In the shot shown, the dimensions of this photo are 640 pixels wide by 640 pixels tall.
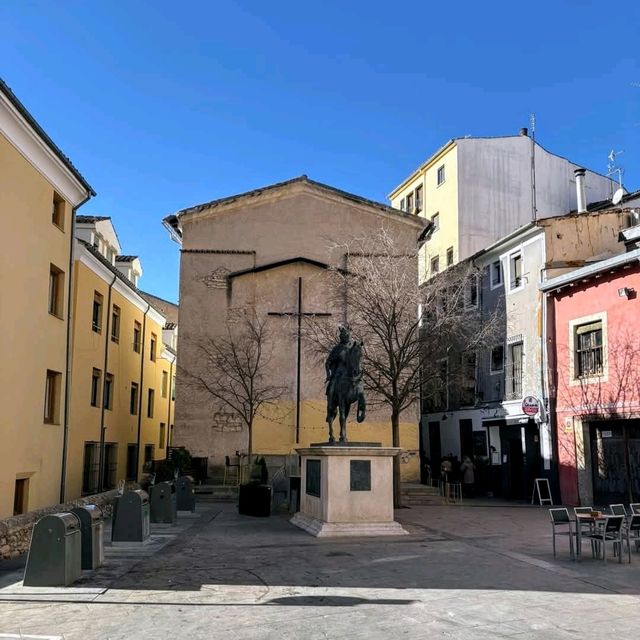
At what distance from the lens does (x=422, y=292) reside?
73.7 ft

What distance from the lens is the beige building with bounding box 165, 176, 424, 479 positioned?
2641 centimetres

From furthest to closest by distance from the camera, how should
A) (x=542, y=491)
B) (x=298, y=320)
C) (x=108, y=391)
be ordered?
1. (x=298, y=320)
2. (x=108, y=391)
3. (x=542, y=491)

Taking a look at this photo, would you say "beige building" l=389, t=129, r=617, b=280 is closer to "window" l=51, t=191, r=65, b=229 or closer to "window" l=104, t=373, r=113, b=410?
"window" l=104, t=373, r=113, b=410

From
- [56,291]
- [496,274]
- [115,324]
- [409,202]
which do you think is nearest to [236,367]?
[115,324]

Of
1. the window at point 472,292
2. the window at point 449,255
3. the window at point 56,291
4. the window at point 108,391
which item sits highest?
the window at point 449,255

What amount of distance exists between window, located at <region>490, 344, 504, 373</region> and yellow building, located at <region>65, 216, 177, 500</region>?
1394cm

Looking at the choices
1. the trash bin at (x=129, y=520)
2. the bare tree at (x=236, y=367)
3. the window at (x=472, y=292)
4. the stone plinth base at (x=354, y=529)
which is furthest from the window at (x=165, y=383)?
the trash bin at (x=129, y=520)

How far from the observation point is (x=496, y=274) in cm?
2631

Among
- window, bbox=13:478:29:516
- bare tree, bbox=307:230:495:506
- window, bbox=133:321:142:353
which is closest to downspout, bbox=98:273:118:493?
window, bbox=133:321:142:353

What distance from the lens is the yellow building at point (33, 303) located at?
14.6 m

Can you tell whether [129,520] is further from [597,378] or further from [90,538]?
[597,378]

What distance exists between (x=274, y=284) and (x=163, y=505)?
13060 mm

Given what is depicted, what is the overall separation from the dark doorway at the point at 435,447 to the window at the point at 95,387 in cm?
1471

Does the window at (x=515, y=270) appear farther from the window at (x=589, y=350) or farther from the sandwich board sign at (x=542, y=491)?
the sandwich board sign at (x=542, y=491)
